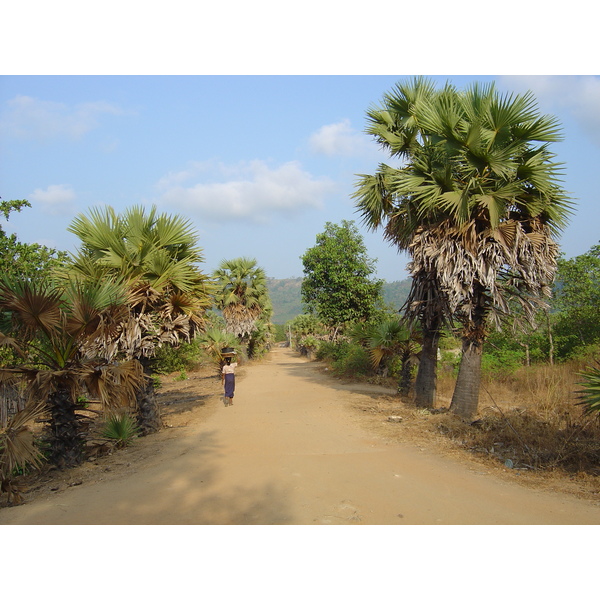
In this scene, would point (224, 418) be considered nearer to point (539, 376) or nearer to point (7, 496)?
point (7, 496)

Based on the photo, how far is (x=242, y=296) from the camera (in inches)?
1329

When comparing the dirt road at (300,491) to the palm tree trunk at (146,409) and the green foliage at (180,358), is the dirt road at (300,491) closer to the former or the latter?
the palm tree trunk at (146,409)

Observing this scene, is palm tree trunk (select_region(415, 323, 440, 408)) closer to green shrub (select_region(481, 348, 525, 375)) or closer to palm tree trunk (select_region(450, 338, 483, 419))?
palm tree trunk (select_region(450, 338, 483, 419))

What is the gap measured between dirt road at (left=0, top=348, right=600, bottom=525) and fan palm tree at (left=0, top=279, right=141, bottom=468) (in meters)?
1.41

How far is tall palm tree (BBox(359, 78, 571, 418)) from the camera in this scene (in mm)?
9406

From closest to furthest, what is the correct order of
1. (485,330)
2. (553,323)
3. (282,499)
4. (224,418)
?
(282,499), (485,330), (224,418), (553,323)

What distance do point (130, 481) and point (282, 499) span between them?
8.03 ft

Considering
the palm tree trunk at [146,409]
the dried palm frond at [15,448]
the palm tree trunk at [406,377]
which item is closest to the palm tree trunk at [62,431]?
the dried palm frond at [15,448]

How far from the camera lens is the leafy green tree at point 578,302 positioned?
17219 millimetres

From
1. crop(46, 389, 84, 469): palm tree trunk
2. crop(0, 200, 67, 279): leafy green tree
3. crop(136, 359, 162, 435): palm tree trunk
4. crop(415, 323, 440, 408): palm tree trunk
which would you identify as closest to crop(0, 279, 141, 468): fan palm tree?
crop(46, 389, 84, 469): palm tree trunk

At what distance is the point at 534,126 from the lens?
30.8 feet

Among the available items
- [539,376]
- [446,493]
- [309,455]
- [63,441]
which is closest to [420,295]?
[539,376]

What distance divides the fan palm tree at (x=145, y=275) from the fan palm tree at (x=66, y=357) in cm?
146

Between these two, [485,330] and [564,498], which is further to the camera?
[485,330]
